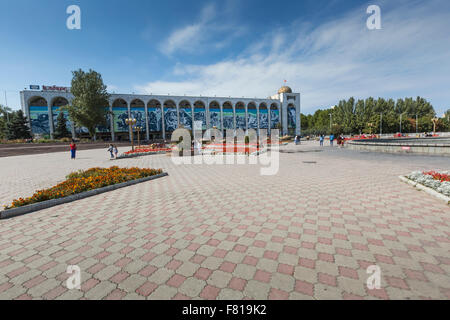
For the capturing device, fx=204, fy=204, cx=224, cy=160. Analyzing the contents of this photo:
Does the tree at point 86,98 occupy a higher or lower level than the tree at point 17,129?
higher

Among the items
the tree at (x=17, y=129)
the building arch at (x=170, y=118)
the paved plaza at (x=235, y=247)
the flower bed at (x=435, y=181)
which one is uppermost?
the building arch at (x=170, y=118)

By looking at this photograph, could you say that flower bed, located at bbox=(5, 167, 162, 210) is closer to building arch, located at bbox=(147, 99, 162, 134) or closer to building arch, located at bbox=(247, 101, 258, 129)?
building arch, located at bbox=(147, 99, 162, 134)

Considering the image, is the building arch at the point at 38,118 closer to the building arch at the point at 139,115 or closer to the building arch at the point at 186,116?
the building arch at the point at 139,115

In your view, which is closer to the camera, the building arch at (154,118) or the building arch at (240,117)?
the building arch at (154,118)

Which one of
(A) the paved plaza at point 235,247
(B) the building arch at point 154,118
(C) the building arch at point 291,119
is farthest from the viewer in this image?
(C) the building arch at point 291,119

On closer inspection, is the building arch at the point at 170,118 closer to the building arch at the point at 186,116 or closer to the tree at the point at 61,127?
the building arch at the point at 186,116

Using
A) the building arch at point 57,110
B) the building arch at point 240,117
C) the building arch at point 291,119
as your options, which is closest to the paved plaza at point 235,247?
the building arch at point 57,110

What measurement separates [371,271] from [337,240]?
736 mm

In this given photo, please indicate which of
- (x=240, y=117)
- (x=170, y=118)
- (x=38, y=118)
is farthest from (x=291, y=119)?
(x=38, y=118)

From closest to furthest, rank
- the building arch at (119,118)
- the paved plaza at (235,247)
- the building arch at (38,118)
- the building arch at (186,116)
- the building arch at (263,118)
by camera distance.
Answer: the paved plaza at (235,247) → the building arch at (38,118) → the building arch at (119,118) → the building arch at (186,116) → the building arch at (263,118)

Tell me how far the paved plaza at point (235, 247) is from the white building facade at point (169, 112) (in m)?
51.2

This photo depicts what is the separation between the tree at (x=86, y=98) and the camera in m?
37.7

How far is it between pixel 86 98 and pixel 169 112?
21721mm
